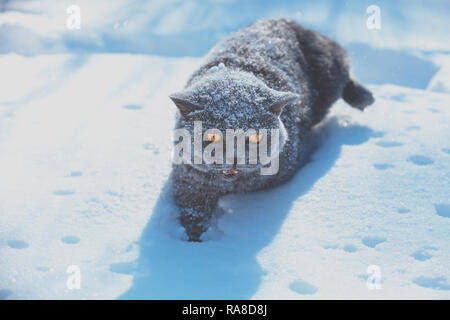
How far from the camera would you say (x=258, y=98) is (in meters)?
1.82

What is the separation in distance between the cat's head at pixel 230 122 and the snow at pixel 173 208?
439mm

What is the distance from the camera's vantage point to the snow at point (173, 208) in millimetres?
1644

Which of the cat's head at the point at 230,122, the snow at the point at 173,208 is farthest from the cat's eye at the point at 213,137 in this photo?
the snow at the point at 173,208

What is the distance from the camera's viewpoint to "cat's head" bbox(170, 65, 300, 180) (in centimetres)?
173

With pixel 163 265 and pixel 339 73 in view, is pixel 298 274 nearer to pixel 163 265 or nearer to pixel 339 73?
pixel 163 265

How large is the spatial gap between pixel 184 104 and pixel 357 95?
6.44 ft

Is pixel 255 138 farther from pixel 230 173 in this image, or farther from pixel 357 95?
pixel 357 95

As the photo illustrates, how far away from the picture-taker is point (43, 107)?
3.25 metres

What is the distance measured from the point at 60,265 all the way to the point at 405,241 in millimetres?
1615

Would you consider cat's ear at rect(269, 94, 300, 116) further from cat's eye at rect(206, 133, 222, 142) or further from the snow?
the snow

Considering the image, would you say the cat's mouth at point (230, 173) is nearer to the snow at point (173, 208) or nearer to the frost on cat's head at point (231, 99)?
the frost on cat's head at point (231, 99)

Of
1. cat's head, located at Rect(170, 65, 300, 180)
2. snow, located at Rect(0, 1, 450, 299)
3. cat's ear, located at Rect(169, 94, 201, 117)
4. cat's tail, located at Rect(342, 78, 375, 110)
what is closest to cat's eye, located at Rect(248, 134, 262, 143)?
cat's head, located at Rect(170, 65, 300, 180)

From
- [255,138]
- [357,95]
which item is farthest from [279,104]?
[357,95]
